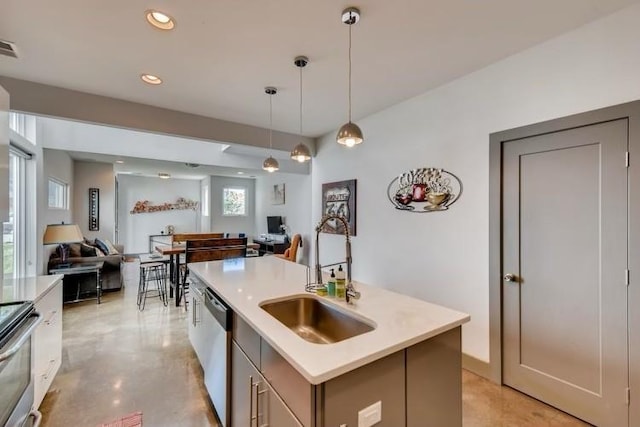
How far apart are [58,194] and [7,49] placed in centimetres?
463

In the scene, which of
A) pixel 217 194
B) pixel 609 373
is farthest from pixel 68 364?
pixel 217 194

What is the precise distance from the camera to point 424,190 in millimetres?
3047

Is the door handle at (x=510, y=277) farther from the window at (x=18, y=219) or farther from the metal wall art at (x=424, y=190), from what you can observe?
the window at (x=18, y=219)

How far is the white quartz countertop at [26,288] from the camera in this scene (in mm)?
1958

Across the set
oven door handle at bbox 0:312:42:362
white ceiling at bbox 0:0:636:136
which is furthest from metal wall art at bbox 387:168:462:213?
oven door handle at bbox 0:312:42:362

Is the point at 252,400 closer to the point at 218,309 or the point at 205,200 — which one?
the point at 218,309

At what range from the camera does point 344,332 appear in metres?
1.65

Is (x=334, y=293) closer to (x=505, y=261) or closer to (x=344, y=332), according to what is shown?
(x=344, y=332)

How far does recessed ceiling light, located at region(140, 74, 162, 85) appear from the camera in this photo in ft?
8.83

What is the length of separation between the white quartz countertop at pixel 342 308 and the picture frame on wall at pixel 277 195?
228 inches

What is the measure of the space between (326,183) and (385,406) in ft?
12.1

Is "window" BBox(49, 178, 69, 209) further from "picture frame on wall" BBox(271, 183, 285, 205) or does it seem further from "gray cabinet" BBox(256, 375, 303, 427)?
"gray cabinet" BBox(256, 375, 303, 427)

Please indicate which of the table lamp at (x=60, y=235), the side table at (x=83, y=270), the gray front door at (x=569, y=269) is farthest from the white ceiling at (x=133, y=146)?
the gray front door at (x=569, y=269)

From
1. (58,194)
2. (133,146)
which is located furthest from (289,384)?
(58,194)
